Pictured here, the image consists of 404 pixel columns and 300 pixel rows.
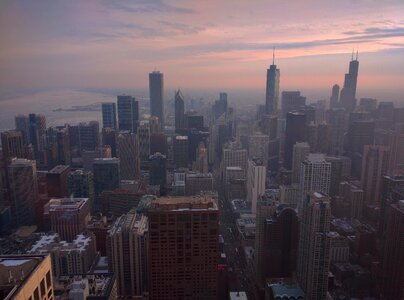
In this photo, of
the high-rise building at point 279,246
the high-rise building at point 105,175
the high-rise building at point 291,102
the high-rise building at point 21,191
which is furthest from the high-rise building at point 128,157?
the high-rise building at point 291,102

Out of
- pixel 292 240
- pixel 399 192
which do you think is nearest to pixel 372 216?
pixel 399 192

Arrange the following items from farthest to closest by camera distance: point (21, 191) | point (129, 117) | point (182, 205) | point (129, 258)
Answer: point (129, 117) < point (21, 191) < point (129, 258) < point (182, 205)

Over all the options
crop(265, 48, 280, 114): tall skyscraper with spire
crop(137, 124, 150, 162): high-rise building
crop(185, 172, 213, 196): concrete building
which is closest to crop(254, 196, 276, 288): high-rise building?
crop(185, 172, 213, 196): concrete building

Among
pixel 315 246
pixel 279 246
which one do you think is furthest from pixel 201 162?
pixel 315 246

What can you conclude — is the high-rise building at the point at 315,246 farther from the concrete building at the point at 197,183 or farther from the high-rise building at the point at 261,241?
the concrete building at the point at 197,183

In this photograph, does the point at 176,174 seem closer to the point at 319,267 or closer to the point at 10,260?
the point at 319,267

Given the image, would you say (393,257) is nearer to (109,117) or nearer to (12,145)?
(12,145)
